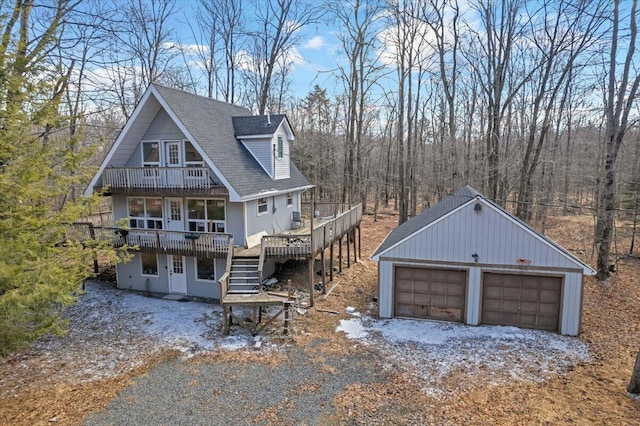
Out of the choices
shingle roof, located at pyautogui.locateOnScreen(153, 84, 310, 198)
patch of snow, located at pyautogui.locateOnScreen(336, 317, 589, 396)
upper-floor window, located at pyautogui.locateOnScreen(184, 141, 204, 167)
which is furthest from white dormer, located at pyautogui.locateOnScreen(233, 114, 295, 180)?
patch of snow, located at pyautogui.locateOnScreen(336, 317, 589, 396)

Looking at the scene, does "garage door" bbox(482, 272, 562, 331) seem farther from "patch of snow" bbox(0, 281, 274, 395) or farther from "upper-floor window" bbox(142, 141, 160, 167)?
"upper-floor window" bbox(142, 141, 160, 167)

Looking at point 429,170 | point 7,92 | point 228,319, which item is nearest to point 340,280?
point 228,319

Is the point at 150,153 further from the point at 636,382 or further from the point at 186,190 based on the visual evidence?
the point at 636,382

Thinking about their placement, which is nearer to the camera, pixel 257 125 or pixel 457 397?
pixel 457 397

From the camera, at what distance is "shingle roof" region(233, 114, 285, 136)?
57.7 feet

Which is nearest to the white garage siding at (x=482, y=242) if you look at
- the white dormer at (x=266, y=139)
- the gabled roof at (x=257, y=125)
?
the white dormer at (x=266, y=139)

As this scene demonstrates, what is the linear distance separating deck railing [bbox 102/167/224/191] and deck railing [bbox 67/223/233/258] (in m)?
1.83

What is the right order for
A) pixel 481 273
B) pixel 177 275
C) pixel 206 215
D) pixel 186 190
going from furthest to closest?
pixel 177 275 < pixel 206 215 < pixel 186 190 < pixel 481 273

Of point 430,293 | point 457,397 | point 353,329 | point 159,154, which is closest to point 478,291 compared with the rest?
point 430,293

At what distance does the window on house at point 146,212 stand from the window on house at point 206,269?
8.44 feet

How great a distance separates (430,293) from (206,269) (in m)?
8.97

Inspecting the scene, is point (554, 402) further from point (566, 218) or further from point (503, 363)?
point (566, 218)

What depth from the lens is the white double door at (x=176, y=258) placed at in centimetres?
1612

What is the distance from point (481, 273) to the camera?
12789 mm
